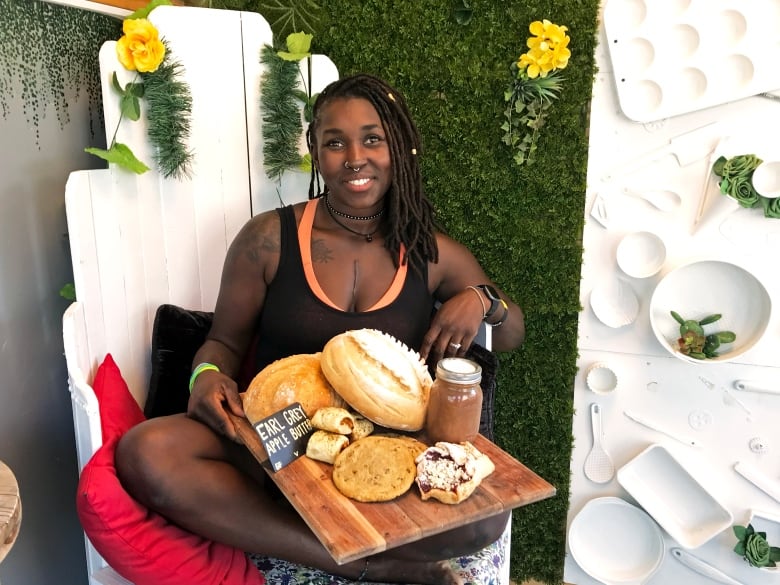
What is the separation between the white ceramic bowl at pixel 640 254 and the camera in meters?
1.66

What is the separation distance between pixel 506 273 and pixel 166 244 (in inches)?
36.3

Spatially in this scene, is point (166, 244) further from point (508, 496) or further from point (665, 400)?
point (665, 400)

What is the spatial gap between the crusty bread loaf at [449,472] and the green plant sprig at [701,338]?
850mm

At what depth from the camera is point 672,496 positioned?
1808 millimetres

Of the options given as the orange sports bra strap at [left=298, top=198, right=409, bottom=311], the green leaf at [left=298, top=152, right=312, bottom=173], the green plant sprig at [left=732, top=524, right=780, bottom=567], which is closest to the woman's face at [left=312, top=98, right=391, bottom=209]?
the orange sports bra strap at [left=298, top=198, right=409, bottom=311]

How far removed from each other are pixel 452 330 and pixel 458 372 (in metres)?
0.35

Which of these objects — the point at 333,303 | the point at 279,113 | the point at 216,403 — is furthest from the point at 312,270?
the point at 279,113

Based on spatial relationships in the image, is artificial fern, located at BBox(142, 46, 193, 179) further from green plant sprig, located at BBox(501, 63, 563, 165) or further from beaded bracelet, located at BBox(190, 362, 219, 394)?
green plant sprig, located at BBox(501, 63, 563, 165)

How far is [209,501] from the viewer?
1.17 meters

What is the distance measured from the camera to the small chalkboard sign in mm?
1045

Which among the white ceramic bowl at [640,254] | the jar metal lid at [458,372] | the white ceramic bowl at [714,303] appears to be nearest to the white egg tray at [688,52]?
the white ceramic bowl at [640,254]

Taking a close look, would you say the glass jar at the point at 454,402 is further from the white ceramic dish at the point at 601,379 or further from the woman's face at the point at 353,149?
the white ceramic dish at the point at 601,379

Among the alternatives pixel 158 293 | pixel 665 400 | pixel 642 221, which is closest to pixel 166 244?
pixel 158 293

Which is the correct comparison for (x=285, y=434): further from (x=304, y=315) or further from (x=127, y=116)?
(x=127, y=116)
